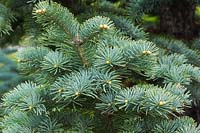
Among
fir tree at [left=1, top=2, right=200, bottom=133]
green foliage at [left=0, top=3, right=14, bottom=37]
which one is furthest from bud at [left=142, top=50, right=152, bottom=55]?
green foliage at [left=0, top=3, right=14, bottom=37]

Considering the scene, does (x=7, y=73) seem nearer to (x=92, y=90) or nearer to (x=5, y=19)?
(x=5, y=19)

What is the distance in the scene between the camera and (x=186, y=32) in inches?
88.2

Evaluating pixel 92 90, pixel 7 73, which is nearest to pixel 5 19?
pixel 92 90

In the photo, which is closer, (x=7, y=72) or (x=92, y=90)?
(x=92, y=90)

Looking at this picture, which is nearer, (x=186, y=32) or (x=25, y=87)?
(x=25, y=87)

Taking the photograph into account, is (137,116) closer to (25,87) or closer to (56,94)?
(56,94)

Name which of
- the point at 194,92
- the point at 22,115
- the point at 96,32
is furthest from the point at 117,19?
the point at 22,115

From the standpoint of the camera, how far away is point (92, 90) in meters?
1.22

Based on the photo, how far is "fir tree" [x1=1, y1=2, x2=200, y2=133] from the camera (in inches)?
47.4

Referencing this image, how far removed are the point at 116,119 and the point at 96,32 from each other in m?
0.29

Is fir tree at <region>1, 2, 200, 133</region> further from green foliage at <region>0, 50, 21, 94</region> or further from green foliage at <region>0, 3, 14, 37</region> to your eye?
green foliage at <region>0, 50, 21, 94</region>

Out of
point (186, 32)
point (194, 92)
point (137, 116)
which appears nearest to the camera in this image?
point (137, 116)

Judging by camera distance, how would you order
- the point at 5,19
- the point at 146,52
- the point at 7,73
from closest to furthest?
the point at 146,52 → the point at 5,19 → the point at 7,73

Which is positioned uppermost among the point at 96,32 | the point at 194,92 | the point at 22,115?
the point at 96,32
